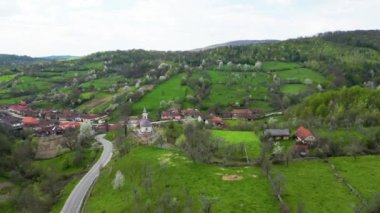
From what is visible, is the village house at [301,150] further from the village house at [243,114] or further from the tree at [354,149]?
the village house at [243,114]

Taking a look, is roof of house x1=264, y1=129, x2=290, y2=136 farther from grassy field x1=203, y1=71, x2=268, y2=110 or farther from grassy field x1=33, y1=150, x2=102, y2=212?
grassy field x1=203, y1=71, x2=268, y2=110

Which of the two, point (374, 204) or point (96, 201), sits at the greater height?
point (374, 204)

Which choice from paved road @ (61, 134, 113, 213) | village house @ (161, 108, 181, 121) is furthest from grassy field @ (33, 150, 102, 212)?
village house @ (161, 108, 181, 121)

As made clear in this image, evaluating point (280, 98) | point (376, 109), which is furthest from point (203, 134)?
point (280, 98)

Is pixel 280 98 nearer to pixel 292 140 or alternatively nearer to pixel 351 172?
pixel 292 140

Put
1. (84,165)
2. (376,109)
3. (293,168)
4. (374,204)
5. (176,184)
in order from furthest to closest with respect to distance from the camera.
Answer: (376,109) → (84,165) → (293,168) → (176,184) → (374,204)

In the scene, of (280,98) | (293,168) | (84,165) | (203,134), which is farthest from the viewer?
(280,98)
